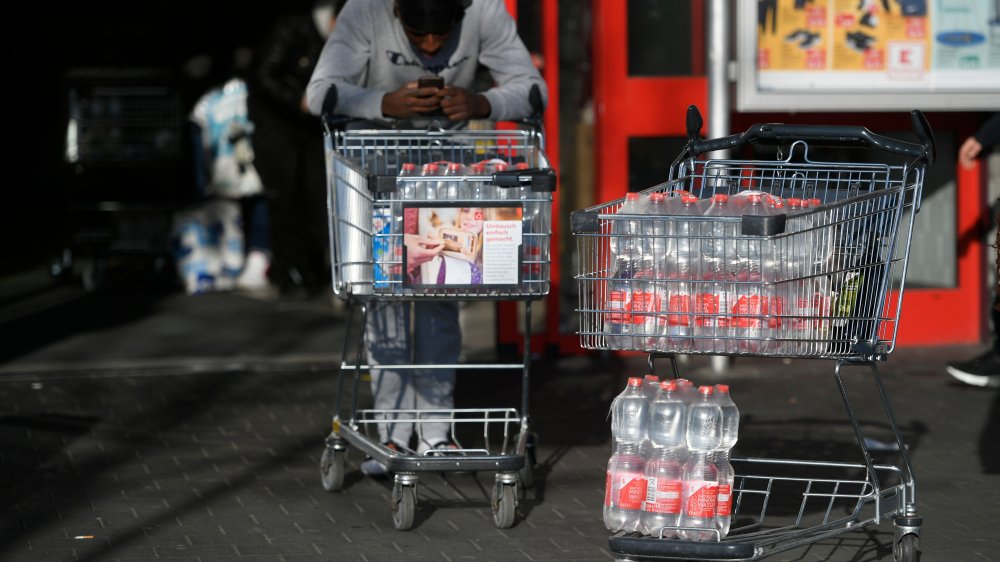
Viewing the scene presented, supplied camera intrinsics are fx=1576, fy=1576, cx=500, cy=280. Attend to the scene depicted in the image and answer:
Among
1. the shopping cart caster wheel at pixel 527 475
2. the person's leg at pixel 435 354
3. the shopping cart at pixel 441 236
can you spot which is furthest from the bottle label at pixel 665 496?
the person's leg at pixel 435 354

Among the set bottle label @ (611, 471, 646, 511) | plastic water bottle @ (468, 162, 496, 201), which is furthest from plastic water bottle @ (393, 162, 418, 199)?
bottle label @ (611, 471, 646, 511)

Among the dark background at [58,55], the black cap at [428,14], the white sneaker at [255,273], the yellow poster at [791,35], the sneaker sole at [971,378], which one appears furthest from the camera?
the dark background at [58,55]

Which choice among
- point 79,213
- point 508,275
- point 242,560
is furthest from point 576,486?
point 79,213

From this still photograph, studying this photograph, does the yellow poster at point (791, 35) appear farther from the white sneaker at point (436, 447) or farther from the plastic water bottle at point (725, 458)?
the plastic water bottle at point (725, 458)

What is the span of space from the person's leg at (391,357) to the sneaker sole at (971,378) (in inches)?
134

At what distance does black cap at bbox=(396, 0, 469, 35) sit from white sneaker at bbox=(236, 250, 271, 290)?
20.7 feet

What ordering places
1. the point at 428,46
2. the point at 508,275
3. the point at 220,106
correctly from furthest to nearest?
the point at 220,106, the point at 428,46, the point at 508,275

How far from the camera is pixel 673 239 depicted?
4.81 metres

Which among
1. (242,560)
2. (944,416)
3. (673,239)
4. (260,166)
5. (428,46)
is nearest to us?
(673,239)

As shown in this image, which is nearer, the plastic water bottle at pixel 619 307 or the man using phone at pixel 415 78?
the plastic water bottle at pixel 619 307

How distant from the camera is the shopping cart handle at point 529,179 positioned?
18.2ft

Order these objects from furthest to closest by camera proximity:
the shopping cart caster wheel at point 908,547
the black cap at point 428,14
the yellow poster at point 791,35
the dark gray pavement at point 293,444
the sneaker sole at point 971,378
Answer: the yellow poster at point 791,35
the sneaker sole at point 971,378
the black cap at point 428,14
the dark gray pavement at point 293,444
the shopping cart caster wheel at point 908,547

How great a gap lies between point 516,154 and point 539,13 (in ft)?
9.47

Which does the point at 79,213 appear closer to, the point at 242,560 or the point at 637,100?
the point at 637,100
